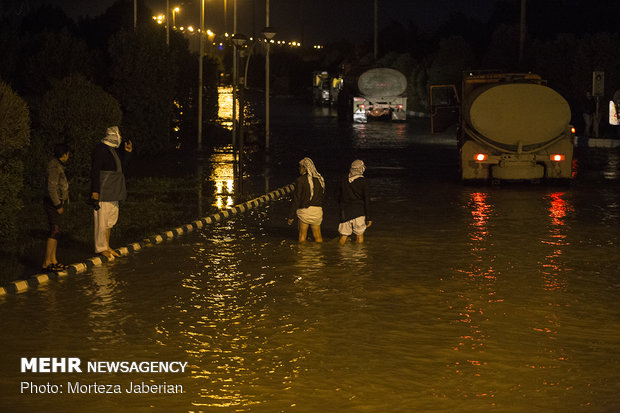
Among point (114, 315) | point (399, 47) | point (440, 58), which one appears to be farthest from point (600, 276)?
point (399, 47)

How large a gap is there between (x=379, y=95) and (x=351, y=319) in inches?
1955

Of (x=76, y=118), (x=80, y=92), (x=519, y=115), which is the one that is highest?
(x=80, y=92)

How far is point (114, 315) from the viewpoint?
10930mm

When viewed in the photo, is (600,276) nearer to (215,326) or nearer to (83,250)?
(215,326)

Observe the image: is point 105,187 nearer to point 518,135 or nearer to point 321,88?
point 518,135

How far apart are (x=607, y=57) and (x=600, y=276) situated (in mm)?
35122

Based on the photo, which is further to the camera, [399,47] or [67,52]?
[399,47]

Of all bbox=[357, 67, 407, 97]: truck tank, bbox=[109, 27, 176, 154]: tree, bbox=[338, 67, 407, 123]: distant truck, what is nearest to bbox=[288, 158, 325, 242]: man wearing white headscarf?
bbox=[109, 27, 176, 154]: tree

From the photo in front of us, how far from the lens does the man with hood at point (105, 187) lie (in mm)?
14273

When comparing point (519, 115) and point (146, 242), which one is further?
point (519, 115)

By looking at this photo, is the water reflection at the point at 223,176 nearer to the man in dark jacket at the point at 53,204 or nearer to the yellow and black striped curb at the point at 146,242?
the yellow and black striped curb at the point at 146,242

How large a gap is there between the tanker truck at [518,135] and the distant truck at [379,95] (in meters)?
34.1

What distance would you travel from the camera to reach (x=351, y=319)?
10727mm

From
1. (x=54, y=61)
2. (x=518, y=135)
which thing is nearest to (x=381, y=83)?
(x=54, y=61)
